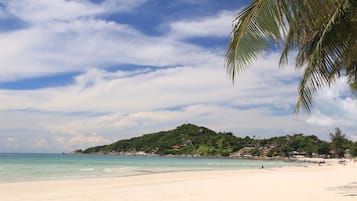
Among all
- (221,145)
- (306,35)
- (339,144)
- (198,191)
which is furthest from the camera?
(221,145)

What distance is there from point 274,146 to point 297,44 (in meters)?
115

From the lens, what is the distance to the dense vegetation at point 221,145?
103 metres

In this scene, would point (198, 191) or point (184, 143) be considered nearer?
point (198, 191)

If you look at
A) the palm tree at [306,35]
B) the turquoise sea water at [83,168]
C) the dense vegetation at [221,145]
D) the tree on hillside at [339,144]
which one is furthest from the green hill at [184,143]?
the palm tree at [306,35]

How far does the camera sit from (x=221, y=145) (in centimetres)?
12769

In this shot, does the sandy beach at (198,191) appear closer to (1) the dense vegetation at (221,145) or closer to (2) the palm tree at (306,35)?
(2) the palm tree at (306,35)

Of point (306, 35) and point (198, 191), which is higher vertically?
point (306, 35)

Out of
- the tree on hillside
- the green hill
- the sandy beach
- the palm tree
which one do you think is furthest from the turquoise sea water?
the green hill

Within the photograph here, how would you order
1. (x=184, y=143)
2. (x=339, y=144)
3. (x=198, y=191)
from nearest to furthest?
(x=198, y=191)
(x=339, y=144)
(x=184, y=143)

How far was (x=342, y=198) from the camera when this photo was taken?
31.3 feet

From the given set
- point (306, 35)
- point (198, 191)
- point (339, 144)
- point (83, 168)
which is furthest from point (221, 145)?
point (306, 35)

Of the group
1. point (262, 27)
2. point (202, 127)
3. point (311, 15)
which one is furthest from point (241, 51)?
point (202, 127)

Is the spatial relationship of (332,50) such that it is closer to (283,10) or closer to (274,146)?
(283,10)

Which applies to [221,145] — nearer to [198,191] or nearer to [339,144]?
[339,144]
